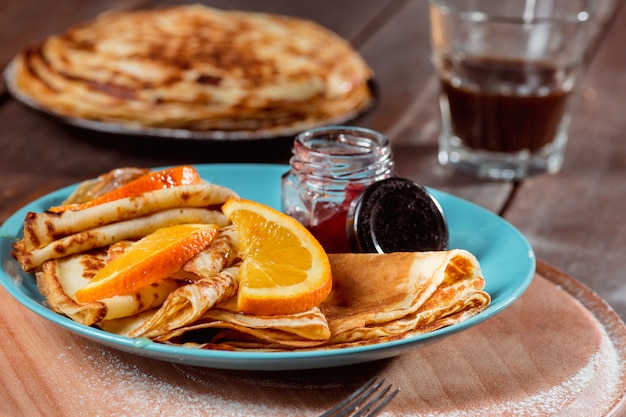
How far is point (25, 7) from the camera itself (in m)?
3.21

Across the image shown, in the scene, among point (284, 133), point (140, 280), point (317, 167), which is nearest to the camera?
point (140, 280)

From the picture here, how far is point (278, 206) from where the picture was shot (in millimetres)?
1607

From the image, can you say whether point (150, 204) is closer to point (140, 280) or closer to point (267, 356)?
point (140, 280)

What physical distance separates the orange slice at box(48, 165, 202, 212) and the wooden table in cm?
18

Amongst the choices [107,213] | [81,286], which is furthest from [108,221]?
[81,286]

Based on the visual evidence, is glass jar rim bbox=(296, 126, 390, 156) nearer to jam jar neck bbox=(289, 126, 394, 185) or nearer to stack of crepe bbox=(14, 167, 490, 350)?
jam jar neck bbox=(289, 126, 394, 185)

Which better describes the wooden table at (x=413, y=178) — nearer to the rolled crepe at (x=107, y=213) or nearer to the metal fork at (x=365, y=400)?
the metal fork at (x=365, y=400)

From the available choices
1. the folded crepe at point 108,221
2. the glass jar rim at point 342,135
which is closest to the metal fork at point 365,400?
the folded crepe at point 108,221

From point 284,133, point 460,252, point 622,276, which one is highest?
point 460,252

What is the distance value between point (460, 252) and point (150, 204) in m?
0.44

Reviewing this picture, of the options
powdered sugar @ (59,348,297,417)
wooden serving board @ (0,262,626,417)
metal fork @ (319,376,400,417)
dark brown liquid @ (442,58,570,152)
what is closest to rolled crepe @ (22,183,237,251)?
wooden serving board @ (0,262,626,417)

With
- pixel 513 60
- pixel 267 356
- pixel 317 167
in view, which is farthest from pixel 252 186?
pixel 513 60

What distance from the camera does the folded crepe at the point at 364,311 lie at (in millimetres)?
1086

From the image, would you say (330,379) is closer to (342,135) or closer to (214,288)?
(214,288)
